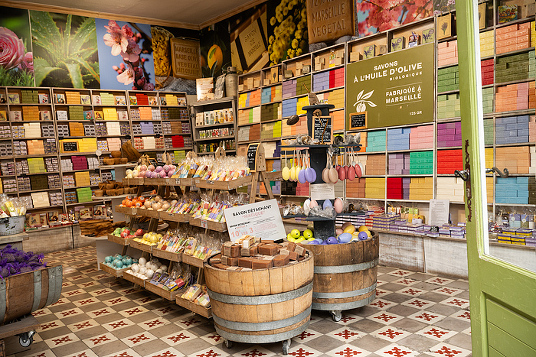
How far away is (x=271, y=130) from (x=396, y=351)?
200 inches

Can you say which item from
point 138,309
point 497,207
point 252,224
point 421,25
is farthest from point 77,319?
point 421,25

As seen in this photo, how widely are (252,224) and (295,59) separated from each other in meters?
4.20

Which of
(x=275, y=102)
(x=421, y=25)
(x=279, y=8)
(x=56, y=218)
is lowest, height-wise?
(x=56, y=218)

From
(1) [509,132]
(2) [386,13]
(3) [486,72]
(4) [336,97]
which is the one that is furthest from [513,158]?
(2) [386,13]

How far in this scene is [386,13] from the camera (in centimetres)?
591

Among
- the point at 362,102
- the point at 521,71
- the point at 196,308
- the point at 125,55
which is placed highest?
the point at 125,55

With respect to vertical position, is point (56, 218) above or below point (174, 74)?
below

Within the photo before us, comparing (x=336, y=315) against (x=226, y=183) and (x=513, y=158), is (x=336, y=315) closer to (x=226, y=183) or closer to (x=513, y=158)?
(x=226, y=183)

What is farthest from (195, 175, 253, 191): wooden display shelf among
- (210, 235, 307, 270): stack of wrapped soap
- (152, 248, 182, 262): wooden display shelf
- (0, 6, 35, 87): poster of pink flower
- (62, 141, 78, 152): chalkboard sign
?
(0, 6, 35, 87): poster of pink flower

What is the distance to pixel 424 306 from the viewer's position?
3832 millimetres

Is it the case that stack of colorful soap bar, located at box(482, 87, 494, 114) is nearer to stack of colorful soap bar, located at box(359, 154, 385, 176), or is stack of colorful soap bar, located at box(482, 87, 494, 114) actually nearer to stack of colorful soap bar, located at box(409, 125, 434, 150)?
stack of colorful soap bar, located at box(409, 125, 434, 150)

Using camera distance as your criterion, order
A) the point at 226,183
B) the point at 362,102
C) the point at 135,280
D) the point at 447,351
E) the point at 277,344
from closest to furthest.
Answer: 1. the point at 447,351
2. the point at 277,344
3. the point at 226,183
4. the point at 135,280
5. the point at 362,102

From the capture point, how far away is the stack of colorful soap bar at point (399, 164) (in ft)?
17.7

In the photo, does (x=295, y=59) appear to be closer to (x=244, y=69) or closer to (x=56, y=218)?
(x=244, y=69)
